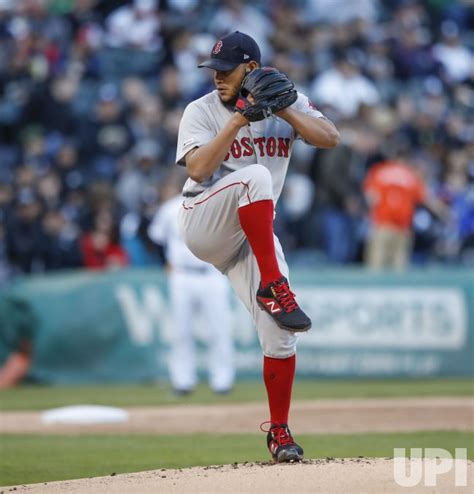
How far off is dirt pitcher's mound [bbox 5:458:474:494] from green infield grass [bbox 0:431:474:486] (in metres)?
1.08

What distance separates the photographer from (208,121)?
242 inches

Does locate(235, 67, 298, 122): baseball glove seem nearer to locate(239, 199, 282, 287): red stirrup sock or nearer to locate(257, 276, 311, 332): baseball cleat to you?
locate(239, 199, 282, 287): red stirrup sock

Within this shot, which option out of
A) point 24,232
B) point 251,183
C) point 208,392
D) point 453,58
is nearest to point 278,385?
point 251,183

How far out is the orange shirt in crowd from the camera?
14664mm

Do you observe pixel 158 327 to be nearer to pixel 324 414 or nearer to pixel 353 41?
pixel 324 414

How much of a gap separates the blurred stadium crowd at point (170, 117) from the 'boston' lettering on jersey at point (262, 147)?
7.27 metres

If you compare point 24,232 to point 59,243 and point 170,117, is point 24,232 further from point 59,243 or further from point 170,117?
point 170,117

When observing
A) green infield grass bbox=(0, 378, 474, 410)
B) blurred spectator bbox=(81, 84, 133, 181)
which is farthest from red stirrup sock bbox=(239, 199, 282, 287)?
blurred spectator bbox=(81, 84, 133, 181)

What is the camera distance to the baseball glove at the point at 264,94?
18.9ft

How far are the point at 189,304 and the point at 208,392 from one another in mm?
1086

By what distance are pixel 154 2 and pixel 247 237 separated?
461 inches

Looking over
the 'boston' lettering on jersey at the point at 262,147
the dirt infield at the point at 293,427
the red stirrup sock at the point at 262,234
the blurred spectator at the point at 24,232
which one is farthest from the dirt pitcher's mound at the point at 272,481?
the blurred spectator at the point at 24,232

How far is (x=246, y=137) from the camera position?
20.3ft

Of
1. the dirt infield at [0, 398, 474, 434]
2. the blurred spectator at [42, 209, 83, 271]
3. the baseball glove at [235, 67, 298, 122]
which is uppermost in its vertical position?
the baseball glove at [235, 67, 298, 122]
